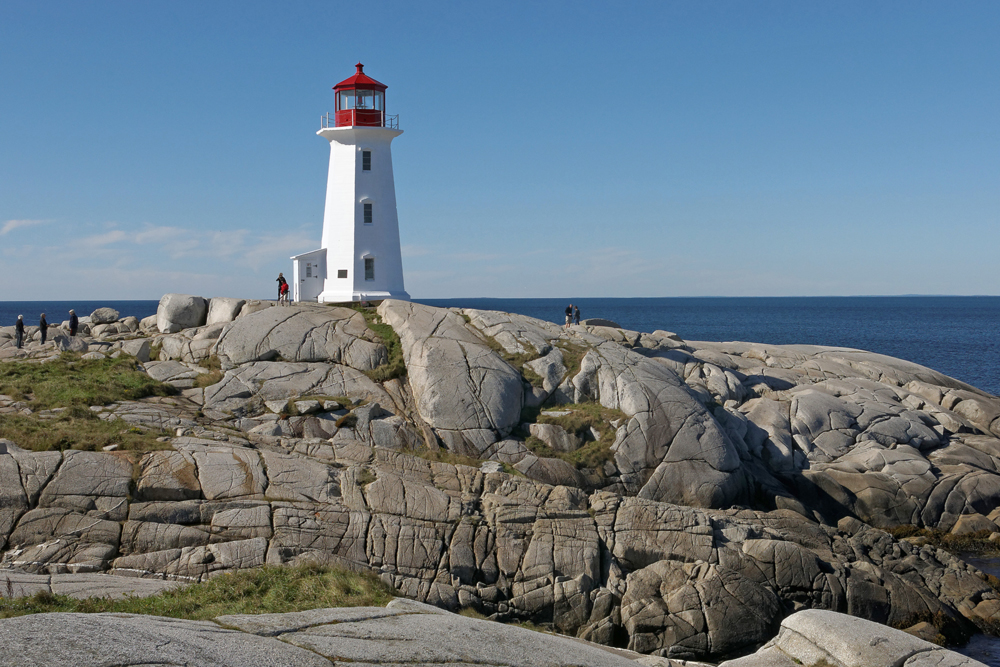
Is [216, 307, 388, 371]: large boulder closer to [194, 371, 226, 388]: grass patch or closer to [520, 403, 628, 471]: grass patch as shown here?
[194, 371, 226, 388]: grass patch

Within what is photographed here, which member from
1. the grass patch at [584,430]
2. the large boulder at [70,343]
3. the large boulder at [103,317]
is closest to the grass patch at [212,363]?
the large boulder at [70,343]

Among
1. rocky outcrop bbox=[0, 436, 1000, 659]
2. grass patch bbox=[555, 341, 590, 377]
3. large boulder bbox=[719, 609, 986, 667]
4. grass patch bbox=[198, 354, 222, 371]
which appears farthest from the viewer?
grass patch bbox=[555, 341, 590, 377]

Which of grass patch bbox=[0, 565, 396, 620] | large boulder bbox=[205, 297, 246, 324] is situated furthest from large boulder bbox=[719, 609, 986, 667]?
large boulder bbox=[205, 297, 246, 324]

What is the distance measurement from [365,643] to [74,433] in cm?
1626

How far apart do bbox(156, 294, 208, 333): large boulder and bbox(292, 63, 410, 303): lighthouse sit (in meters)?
6.29

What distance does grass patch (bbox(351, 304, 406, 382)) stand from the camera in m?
30.9

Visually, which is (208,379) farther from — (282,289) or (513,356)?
(513,356)

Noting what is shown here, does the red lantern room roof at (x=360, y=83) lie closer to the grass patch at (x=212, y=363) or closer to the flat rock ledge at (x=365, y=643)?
the grass patch at (x=212, y=363)

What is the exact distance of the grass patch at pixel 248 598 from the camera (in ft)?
42.8

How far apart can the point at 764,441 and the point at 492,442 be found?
12.8 metres

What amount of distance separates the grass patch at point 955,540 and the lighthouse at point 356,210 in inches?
1052

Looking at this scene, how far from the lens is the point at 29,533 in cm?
1884

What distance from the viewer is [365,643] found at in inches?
441

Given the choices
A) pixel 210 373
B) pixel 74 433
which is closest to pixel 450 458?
pixel 210 373
